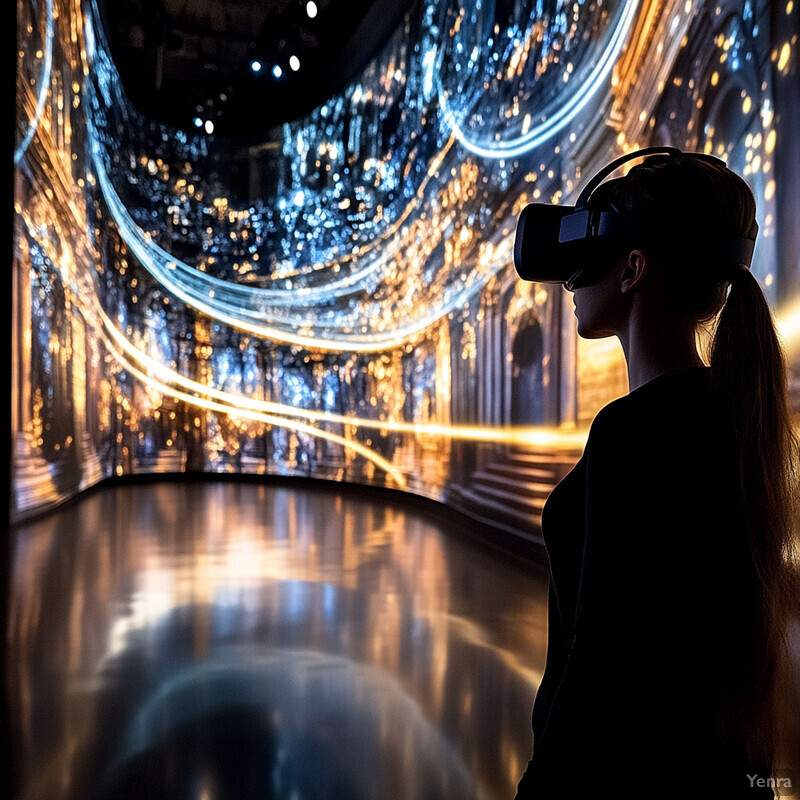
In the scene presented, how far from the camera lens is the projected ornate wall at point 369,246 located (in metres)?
3.17

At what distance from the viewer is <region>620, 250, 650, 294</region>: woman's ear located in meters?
0.76

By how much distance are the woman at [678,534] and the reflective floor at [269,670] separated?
1056 millimetres

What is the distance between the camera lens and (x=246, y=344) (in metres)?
10.1

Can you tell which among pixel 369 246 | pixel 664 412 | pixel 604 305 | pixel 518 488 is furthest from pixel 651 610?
pixel 369 246

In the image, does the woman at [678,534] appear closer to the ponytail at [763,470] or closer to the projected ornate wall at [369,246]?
the ponytail at [763,470]

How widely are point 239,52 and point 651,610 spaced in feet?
34.1

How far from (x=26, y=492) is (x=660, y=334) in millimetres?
5758

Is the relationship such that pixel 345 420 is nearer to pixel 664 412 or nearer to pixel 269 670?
pixel 269 670

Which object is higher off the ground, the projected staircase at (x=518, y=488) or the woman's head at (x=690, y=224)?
the woman's head at (x=690, y=224)

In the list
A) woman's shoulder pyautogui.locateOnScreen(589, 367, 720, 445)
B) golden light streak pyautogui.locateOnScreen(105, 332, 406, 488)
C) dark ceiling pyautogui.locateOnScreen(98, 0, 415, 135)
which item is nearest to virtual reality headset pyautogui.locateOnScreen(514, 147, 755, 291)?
woman's shoulder pyautogui.locateOnScreen(589, 367, 720, 445)

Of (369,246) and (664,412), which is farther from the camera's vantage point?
(369,246)

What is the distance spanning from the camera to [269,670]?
2.26 meters

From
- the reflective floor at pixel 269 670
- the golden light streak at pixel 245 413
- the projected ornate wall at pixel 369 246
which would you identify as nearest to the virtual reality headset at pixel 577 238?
the reflective floor at pixel 269 670

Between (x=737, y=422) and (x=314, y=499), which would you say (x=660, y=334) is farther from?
(x=314, y=499)
